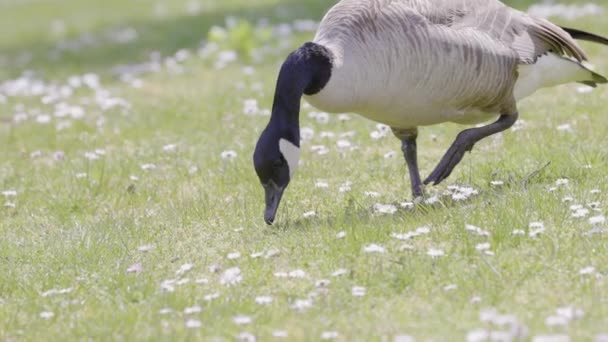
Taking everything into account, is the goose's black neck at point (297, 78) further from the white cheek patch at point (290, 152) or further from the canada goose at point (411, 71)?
the white cheek patch at point (290, 152)

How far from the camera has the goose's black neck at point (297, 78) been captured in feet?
18.8

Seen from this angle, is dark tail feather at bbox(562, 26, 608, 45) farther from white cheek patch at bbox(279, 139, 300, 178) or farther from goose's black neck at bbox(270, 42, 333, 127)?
white cheek patch at bbox(279, 139, 300, 178)

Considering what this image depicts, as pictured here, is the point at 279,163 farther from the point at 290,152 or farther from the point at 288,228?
the point at 288,228

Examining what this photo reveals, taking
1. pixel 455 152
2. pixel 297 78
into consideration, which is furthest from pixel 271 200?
pixel 455 152

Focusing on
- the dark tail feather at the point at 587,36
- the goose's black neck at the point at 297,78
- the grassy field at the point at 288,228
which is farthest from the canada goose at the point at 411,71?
the grassy field at the point at 288,228

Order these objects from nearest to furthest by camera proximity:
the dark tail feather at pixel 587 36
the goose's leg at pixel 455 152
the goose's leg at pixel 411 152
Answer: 1. the goose's leg at pixel 455 152
2. the goose's leg at pixel 411 152
3. the dark tail feather at pixel 587 36

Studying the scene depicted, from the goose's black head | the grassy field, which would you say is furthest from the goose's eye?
the grassy field

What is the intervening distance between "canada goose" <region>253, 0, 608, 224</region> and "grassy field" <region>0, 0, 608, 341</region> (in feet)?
1.52

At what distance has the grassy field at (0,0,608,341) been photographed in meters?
4.58

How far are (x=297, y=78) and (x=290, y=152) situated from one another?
44 cm

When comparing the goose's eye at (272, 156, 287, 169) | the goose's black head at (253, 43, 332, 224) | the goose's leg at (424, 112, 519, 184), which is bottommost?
the goose's leg at (424, 112, 519, 184)

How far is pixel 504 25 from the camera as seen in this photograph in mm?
6629

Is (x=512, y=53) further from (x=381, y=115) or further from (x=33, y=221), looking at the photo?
(x=33, y=221)

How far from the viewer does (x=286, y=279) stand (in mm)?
5133
